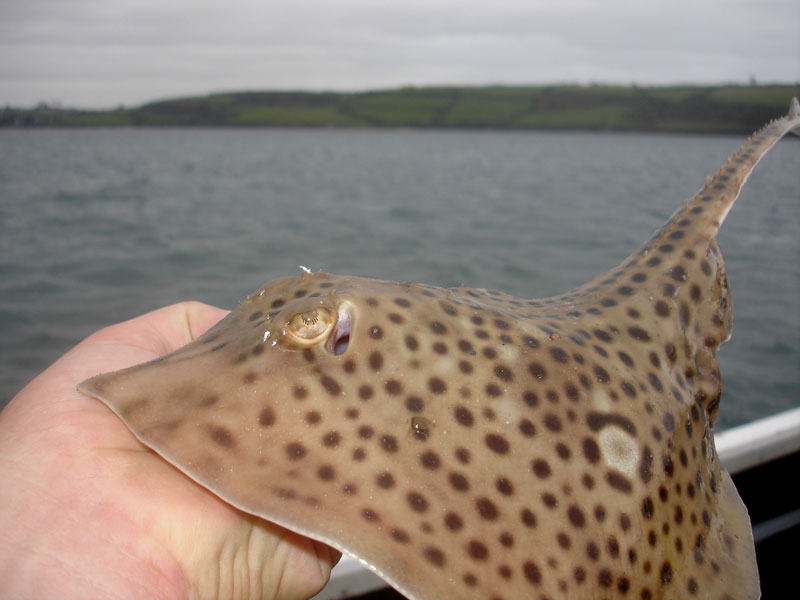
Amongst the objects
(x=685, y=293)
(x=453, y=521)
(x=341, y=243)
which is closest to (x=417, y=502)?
(x=453, y=521)

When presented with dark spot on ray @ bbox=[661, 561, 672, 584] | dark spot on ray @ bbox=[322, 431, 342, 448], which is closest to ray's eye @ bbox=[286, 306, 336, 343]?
dark spot on ray @ bbox=[322, 431, 342, 448]

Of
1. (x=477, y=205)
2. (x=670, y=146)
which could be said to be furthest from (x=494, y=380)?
(x=670, y=146)

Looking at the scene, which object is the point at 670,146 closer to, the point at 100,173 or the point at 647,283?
the point at 100,173

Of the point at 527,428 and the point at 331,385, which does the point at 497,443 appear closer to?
the point at 527,428

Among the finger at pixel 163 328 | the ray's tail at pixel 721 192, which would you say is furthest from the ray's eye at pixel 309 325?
the ray's tail at pixel 721 192

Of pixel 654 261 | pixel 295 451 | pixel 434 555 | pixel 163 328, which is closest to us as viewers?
pixel 434 555

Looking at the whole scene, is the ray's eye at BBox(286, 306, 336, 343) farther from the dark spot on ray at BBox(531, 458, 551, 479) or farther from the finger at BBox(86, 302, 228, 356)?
the finger at BBox(86, 302, 228, 356)

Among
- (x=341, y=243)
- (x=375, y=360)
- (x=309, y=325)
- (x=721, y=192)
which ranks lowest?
(x=341, y=243)

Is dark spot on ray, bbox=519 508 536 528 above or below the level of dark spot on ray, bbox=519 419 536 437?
below
